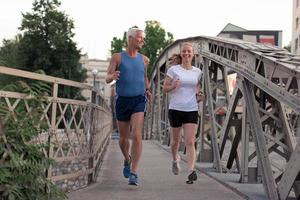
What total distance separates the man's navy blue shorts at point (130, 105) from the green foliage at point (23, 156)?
203 centimetres

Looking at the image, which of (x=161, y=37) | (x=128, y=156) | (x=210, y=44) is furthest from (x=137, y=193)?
(x=161, y=37)

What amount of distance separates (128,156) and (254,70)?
2088 millimetres

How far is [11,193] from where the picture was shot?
16.4 ft

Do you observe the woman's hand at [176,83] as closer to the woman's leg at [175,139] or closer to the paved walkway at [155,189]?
the woman's leg at [175,139]

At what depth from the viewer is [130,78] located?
7.63m

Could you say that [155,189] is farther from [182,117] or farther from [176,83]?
[176,83]

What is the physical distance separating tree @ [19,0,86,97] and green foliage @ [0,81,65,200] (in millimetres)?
66623

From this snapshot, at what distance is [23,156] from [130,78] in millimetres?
2551

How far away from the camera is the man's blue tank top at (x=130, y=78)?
762 centimetres

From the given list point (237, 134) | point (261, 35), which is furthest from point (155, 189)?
point (261, 35)

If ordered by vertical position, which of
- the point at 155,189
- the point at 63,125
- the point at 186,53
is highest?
the point at 186,53

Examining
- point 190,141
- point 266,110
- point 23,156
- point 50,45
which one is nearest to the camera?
point 23,156

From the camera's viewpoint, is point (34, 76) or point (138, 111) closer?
point (34, 76)

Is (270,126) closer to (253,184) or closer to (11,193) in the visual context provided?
(253,184)
